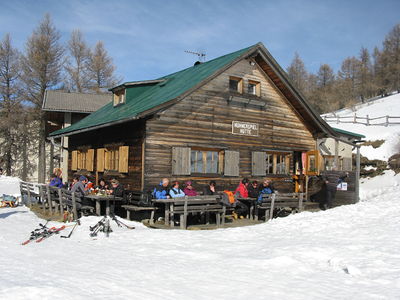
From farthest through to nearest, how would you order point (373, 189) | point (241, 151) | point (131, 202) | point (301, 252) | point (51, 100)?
point (51, 100) < point (373, 189) < point (241, 151) < point (131, 202) < point (301, 252)

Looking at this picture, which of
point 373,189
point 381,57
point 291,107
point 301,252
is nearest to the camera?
point 301,252

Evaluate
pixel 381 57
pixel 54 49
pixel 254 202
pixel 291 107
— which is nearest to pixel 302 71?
pixel 381 57

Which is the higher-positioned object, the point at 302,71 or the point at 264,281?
the point at 302,71

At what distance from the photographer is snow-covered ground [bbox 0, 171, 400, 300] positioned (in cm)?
602

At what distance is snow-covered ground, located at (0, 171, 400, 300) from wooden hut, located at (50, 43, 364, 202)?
3.24m

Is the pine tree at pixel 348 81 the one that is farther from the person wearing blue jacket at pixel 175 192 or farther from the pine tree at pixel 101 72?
the person wearing blue jacket at pixel 175 192

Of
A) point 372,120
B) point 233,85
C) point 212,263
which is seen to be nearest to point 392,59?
point 372,120

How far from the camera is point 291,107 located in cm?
1820

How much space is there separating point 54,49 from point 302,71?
51281 millimetres

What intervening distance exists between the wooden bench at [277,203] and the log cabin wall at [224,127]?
6.93 feet

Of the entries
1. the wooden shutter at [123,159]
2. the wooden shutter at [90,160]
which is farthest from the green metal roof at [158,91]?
the wooden shutter at [90,160]

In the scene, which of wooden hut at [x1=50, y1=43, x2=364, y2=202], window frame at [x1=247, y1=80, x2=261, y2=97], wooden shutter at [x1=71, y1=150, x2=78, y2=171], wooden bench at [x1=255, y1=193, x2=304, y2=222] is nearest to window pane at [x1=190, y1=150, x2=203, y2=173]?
wooden hut at [x1=50, y1=43, x2=364, y2=202]

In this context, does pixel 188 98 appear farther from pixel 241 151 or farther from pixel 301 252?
pixel 301 252

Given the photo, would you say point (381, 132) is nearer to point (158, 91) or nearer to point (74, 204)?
point (158, 91)
